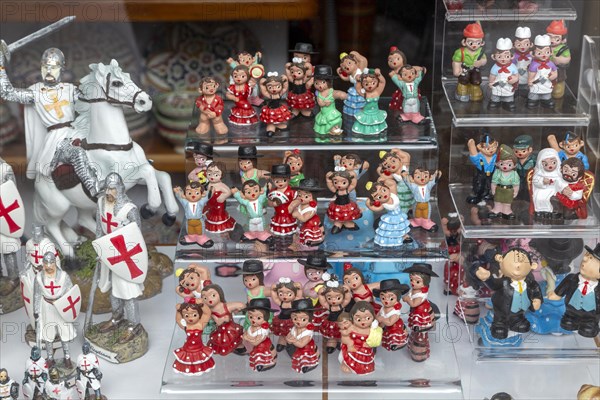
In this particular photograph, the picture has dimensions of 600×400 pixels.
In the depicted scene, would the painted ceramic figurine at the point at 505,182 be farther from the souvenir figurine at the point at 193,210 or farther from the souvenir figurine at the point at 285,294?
the souvenir figurine at the point at 193,210

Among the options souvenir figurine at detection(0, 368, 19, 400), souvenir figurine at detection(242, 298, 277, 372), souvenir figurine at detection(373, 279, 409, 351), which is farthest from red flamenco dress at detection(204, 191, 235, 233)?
souvenir figurine at detection(0, 368, 19, 400)

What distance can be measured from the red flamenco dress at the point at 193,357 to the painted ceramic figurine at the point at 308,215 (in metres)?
0.43

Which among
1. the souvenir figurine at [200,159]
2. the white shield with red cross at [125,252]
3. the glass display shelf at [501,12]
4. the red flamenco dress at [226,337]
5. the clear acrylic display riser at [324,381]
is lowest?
the clear acrylic display riser at [324,381]

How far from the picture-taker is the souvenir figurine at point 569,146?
3434mm

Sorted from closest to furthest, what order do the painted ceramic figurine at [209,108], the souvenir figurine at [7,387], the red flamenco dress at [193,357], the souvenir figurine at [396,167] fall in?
the souvenir figurine at [7,387]
the red flamenco dress at [193,357]
the souvenir figurine at [396,167]
the painted ceramic figurine at [209,108]

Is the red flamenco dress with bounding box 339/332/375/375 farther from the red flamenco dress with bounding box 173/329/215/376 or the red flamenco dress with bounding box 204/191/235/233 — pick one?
the red flamenco dress with bounding box 204/191/235/233

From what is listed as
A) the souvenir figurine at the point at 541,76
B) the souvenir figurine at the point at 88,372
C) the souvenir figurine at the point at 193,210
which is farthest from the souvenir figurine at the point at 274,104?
the souvenir figurine at the point at 88,372

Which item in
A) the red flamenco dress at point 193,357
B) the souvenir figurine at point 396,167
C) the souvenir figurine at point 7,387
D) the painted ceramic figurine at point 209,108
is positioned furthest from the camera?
the painted ceramic figurine at point 209,108

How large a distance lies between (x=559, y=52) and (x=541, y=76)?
0.12m

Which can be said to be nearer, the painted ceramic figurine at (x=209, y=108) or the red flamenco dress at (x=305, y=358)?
the red flamenco dress at (x=305, y=358)

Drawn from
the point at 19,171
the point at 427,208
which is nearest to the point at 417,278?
the point at 427,208

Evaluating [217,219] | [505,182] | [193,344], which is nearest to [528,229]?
[505,182]

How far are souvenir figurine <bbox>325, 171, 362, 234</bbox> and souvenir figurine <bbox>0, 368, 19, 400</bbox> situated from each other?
1034 millimetres

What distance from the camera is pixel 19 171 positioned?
423 cm
